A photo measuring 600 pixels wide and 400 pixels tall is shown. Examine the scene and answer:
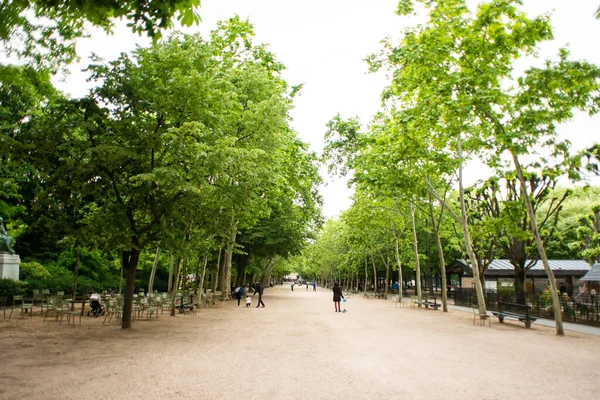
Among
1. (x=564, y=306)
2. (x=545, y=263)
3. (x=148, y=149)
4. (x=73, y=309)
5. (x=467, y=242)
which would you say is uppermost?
(x=148, y=149)

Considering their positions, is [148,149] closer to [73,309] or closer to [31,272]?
[73,309]

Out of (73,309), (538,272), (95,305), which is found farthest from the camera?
(538,272)

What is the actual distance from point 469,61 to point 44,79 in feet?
47.5

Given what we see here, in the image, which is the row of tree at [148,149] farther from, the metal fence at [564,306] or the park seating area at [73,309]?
the metal fence at [564,306]

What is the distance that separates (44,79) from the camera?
731 centimetres

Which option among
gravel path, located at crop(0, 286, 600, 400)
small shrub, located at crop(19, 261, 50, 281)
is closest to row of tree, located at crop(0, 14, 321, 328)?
gravel path, located at crop(0, 286, 600, 400)

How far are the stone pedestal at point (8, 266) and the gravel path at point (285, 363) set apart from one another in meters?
9.34

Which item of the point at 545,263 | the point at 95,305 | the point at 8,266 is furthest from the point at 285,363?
the point at 8,266

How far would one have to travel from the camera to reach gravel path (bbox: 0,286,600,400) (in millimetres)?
6652

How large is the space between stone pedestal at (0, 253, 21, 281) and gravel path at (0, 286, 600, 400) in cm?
934

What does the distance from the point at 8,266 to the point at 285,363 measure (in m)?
20.2

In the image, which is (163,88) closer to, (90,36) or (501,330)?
(90,36)

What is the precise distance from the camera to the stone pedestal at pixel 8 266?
21455mm

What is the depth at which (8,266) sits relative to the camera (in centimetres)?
2183
